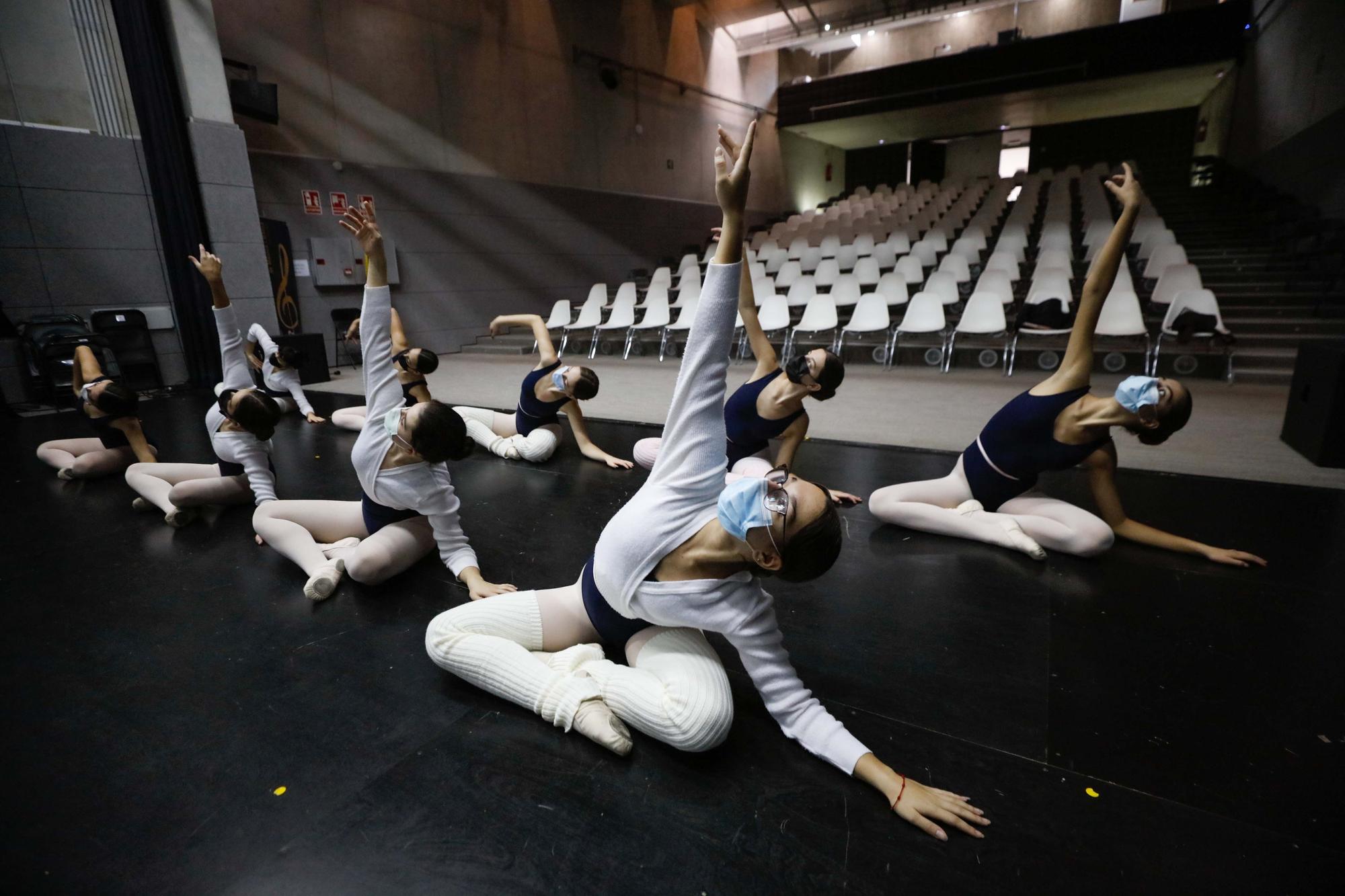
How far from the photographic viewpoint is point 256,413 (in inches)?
100

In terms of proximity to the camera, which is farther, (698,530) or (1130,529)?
(1130,529)

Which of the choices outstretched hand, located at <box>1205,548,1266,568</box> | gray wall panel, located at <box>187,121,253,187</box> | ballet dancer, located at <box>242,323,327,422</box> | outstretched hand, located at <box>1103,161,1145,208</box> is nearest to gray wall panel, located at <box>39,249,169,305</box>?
gray wall panel, located at <box>187,121,253,187</box>

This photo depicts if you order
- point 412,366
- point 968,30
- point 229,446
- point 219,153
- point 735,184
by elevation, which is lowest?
point 229,446

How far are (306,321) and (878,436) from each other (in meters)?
7.06

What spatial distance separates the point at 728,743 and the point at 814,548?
613 mm

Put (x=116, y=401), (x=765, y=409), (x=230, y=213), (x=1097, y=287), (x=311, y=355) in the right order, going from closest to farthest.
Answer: (x=1097, y=287), (x=765, y=409), (x=116, y=401), (x=230, y=213), (x=311, y=355)

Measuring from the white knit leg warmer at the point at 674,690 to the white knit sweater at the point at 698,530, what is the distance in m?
0.12

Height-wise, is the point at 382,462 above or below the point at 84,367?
below

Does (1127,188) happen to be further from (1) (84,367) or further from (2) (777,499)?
(1) (84,367)

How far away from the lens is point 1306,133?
6.99 metres

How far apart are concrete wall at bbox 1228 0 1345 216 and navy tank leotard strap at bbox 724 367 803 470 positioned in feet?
22.2

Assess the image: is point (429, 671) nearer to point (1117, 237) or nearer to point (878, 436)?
point (1117, 237)

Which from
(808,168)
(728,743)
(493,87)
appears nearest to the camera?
(728,743)

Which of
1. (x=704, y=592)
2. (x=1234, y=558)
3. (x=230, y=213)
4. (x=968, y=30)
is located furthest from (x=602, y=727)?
(x=968, y=30)
